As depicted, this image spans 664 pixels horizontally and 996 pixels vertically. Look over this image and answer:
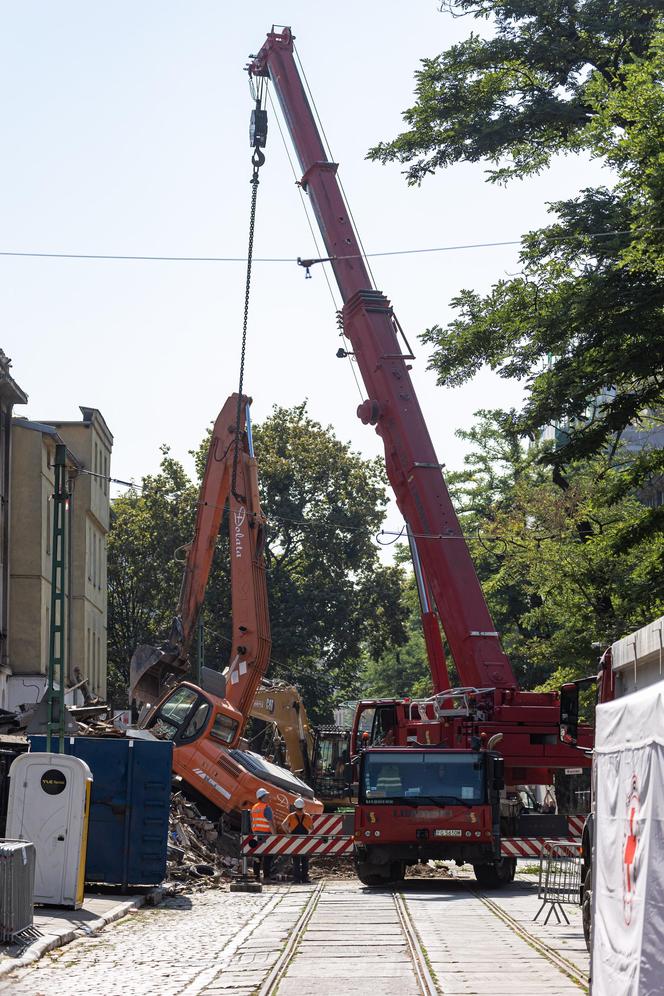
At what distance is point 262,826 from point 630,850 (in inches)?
713

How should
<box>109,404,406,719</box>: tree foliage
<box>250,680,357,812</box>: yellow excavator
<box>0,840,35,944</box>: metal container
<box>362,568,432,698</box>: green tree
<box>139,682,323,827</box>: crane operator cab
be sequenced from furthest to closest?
<box>362,568,432,698</box>: green tree
<box>109,404,406,719</box>: tree foliage
<box>250,680,357,812</box>: yellow excavator
<box>139,682,323,827</box>: crane operator cab
<box>0,840,35,944</box>: metal container

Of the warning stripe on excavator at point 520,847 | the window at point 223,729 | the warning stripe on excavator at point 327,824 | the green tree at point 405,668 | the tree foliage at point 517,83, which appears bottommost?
the warning stripe on excavator at point 520,847

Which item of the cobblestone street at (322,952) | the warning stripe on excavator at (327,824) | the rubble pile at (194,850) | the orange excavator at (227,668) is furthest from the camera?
the orange excavator at (227,668)

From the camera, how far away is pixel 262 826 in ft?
84.4

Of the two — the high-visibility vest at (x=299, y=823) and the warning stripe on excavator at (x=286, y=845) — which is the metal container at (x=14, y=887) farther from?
the high-visibility vest at (x=299, y=823)

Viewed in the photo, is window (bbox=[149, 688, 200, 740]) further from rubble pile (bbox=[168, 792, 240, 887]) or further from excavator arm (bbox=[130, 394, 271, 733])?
rubble pile (bbox=[168, 792, 240, 887])

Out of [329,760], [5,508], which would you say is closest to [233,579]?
[329,760]

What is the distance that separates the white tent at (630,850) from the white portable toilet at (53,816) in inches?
371

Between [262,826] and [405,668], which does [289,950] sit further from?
[405,668]

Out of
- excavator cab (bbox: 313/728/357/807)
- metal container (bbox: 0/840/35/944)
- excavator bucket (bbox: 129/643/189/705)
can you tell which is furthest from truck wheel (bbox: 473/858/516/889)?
excavator cab (bbox: 313/728/357/807)

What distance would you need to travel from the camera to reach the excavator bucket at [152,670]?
101 ft

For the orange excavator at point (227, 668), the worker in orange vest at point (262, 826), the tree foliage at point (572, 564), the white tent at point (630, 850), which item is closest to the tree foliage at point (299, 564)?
the tree foliage at point (572, 564)

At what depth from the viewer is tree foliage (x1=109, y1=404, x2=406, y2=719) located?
202ft

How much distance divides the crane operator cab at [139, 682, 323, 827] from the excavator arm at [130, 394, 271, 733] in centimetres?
65
